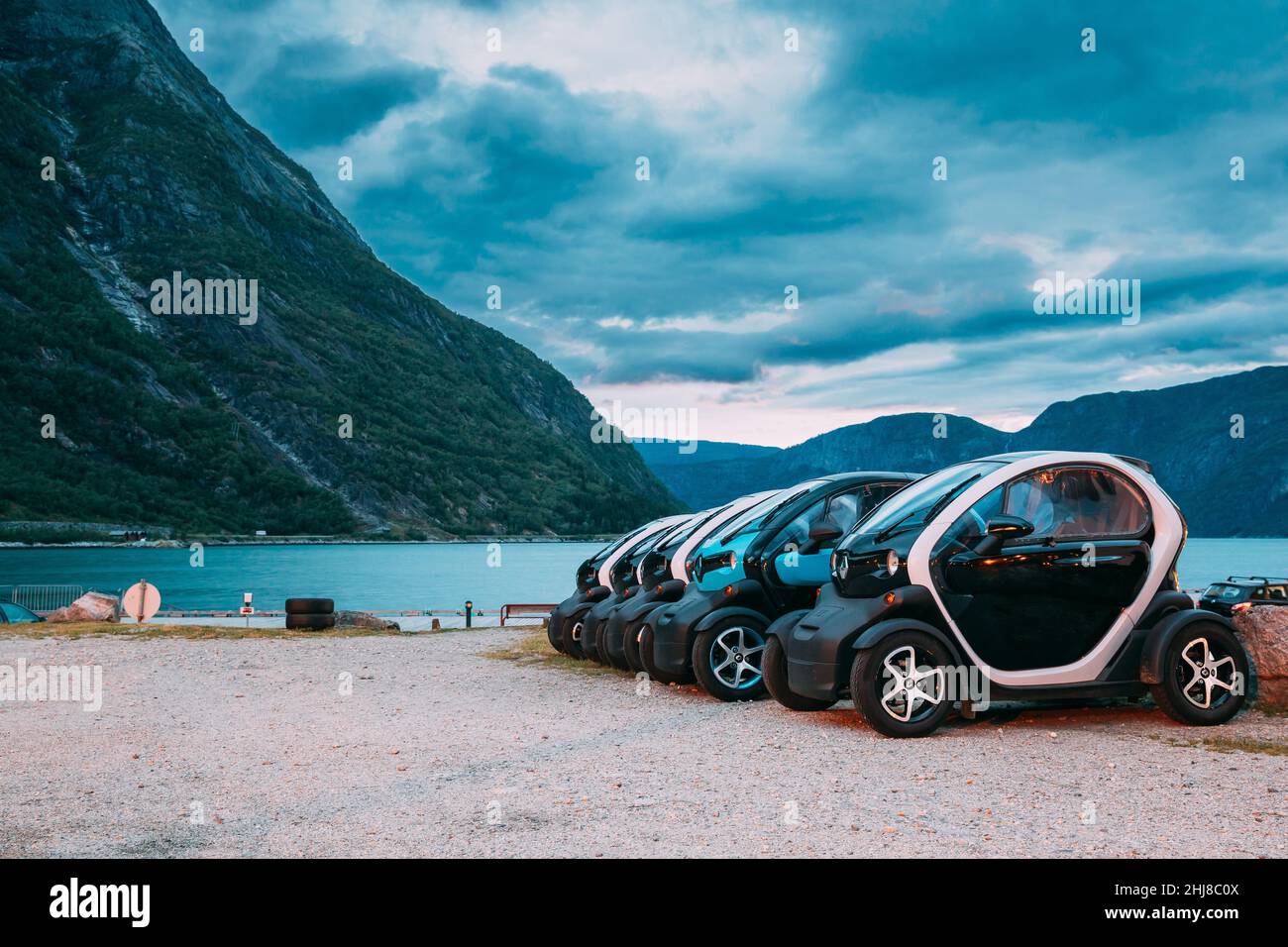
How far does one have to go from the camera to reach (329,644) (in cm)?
1959

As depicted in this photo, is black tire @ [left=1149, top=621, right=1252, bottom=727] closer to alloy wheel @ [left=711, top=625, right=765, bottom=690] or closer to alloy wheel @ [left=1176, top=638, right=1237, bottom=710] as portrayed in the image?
alloy wheel @ [left=1176, top=638, right=1237, bottom=710]

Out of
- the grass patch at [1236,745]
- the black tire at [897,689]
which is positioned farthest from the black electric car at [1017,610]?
the grass patch at [1236,745]

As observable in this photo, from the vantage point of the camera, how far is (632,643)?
1302cm

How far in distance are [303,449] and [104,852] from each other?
199 m

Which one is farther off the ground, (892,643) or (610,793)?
(892,643)

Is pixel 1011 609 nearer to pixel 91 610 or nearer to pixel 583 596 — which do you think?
pixel 583 596

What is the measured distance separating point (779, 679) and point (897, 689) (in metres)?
Answer: 1.54

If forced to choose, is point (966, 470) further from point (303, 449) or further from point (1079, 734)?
point (303, 449)

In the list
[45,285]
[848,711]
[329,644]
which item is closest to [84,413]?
[45,285]

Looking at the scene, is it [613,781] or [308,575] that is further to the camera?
[308,575]

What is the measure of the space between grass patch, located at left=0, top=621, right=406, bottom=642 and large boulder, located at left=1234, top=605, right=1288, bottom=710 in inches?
645

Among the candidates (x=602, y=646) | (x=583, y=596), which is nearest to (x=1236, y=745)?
(x=602, y=646)

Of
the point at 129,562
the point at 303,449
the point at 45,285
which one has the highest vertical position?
the point at 45,285

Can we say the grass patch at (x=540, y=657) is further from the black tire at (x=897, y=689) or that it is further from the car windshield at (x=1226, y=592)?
the car windshield at (x=1226, y=592)
